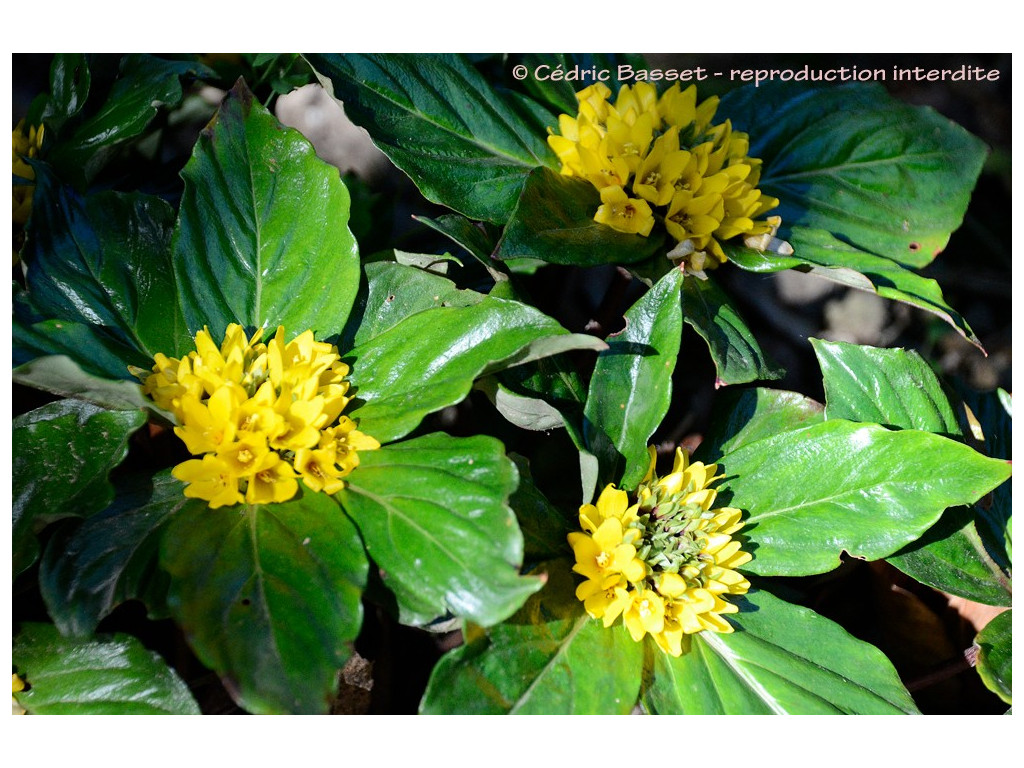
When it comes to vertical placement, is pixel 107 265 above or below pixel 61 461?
above

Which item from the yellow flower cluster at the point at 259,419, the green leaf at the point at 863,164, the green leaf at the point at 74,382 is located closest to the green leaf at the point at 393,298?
the yellow flower cluster at the point at 259,419

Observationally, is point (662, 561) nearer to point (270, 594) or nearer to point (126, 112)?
point (270, 594)

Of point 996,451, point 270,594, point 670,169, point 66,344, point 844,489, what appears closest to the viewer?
point 270,594

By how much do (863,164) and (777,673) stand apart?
104 centimetres

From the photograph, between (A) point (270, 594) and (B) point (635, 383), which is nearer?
(A) point (270, 594)

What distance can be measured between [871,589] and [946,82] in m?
1.63

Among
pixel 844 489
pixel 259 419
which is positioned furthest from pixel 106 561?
pixel 844 489

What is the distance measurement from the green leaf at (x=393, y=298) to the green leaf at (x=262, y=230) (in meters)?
0.05

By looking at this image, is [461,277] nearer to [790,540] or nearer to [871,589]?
[790,540]

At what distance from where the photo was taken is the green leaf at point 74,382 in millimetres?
1015

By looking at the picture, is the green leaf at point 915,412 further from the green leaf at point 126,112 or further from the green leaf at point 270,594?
the green leaf at point 126,112

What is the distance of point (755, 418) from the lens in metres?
1.44

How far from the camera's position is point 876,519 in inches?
Result: 48.9

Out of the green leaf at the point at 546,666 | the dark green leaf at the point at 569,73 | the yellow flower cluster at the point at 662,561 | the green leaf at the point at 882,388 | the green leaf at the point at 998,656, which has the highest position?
the dark green leaf at the point at 569,73
